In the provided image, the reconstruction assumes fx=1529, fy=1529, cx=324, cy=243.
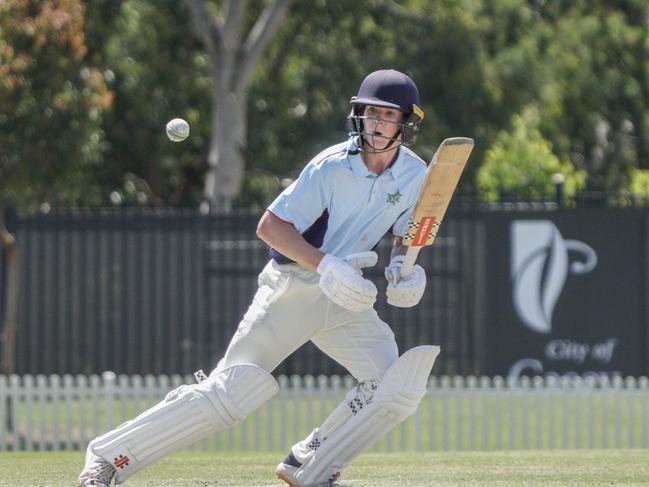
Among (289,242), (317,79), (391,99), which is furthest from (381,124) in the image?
(317,79)

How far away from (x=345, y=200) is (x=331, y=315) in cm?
44

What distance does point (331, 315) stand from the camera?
5.64 m

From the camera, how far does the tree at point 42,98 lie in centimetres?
1240

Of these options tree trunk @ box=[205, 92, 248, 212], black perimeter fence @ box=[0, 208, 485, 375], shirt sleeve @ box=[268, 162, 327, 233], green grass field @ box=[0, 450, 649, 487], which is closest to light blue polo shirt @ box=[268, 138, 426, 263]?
shirt sleeve @ box=[268, 162, 327, 233]

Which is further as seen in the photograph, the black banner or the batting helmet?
the black banner

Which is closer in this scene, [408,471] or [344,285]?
[344,285]

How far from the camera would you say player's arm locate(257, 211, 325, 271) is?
5.40m

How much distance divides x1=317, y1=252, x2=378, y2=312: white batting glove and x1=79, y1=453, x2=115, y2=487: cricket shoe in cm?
98

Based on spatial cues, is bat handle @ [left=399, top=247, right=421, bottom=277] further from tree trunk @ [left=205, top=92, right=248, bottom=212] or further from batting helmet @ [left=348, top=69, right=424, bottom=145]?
tree trunk @ [left=205, top=92, right=248, bottom=212]

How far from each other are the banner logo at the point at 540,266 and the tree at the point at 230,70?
4699mm

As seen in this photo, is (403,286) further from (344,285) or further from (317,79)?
(317,79)

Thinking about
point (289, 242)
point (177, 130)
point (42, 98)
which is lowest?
point (289, 242)

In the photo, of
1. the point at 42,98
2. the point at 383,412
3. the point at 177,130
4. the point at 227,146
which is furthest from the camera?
the point at 227,146

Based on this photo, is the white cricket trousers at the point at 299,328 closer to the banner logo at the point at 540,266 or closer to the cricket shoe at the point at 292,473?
the cricket shoe at the point at 292,473
